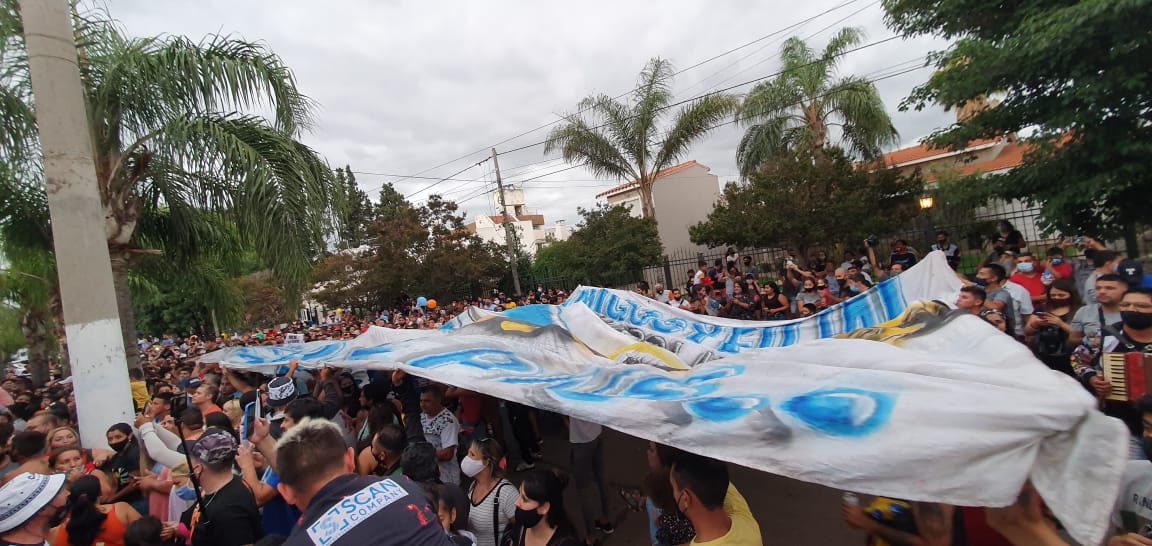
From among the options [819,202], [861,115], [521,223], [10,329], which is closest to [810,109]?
[861,115]

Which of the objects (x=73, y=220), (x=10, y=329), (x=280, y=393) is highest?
(x=73, y=220)

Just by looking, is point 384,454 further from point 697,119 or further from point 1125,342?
point 697,119

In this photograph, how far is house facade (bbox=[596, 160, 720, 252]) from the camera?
26.7 m

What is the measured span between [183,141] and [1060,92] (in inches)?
420

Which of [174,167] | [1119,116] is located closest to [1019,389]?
[1119,116]

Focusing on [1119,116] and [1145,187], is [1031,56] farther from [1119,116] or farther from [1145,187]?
[1145,187]

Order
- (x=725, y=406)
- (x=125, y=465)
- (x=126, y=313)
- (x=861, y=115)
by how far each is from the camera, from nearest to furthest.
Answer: (x=725, y=406)
(x=125, y=465)
(x=126, y=313)
(x=861, y=115)

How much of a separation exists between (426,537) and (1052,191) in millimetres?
8795

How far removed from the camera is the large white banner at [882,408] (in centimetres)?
164

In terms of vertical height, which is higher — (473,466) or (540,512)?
(473,466)

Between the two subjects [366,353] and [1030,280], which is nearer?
[366,353]

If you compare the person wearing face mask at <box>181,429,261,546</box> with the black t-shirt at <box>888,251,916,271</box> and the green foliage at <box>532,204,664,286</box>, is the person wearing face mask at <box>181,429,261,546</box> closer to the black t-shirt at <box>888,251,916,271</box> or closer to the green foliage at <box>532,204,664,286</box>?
the black t-shirt at <box>888,251,916,271</box>

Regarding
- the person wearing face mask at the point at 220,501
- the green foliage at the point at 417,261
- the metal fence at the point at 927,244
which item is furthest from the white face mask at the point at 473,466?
the green foliage at the point at 417,261

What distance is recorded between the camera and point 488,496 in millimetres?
3283
